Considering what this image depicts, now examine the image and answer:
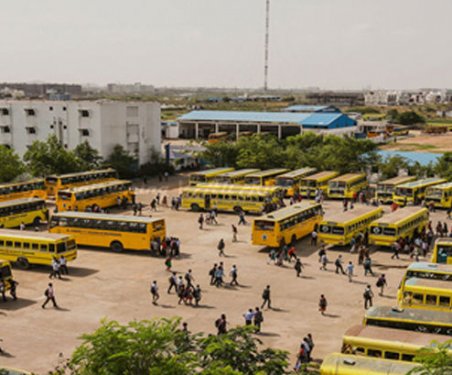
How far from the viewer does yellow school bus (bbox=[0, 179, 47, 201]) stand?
4844 centimetres

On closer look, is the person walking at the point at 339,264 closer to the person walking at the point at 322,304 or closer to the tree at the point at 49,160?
the person walking at the point at 322,304

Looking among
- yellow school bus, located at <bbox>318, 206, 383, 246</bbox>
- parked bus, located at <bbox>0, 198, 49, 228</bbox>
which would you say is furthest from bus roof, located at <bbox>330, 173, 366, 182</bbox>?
parked bus, located at <bbox>0, 198, 49, 228</bbox>

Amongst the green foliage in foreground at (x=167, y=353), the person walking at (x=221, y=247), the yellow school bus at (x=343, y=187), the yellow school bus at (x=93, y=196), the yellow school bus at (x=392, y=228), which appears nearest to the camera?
the green foliage in foreground at (x=167, y=353)

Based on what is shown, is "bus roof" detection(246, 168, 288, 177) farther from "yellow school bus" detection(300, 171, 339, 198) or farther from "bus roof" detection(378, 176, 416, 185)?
"bus roof" detection(378, 176, 416, 185)

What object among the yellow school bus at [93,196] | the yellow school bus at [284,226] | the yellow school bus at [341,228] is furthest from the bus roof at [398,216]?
the yellow school bus at [93,196]

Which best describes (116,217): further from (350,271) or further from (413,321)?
(413,321)

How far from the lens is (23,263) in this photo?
105 feet

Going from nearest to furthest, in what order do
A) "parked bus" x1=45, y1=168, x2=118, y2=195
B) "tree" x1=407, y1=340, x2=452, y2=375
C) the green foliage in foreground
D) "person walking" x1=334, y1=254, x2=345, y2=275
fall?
"tree" x1=407, y1=340, x2=452, y2=375
the green foliage in foreground
"person walking" x1=334, y1=254, x2=345, y2=275
"parked bus" x1=45, y1=168, x2=118, y2=195

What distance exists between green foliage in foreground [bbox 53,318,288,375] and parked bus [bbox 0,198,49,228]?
1104 inches

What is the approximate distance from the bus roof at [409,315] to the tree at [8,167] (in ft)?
135

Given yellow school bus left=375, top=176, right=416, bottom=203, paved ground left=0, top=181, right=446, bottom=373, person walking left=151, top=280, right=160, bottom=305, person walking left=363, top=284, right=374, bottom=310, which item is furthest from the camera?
yellow school bus left=375, top=176, right=416, bottom=203

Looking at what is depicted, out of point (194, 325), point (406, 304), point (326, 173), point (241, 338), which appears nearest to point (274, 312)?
point (194, 325)

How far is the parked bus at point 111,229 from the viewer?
3575 cm

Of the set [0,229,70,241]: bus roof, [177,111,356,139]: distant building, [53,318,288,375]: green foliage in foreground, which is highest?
[177,111,356,139]: distant building
